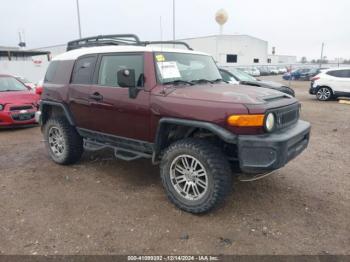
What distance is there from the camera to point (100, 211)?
3.71 meters

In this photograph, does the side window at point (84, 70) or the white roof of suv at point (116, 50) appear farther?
the side window at point (84, 70)

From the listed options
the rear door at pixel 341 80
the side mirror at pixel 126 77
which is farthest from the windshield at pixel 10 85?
the rear door at pixel 341 80

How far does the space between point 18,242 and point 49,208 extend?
2.36 ft

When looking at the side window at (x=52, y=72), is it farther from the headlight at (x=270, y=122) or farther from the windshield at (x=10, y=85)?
the windshield at (x=10, y=85)

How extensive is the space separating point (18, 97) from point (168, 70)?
5.92 m

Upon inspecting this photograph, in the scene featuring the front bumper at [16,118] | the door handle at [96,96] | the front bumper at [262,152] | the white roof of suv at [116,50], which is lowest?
the front bumper at [16,118]

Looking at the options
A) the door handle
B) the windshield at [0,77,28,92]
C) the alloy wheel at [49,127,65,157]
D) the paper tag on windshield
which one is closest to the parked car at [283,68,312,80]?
the windshield at [0,77,28,92]

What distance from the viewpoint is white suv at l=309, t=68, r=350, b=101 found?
14023mm

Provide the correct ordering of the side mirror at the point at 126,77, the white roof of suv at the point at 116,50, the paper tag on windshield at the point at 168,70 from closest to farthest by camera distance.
A: 1. the side mirror at the point at 126,77
2. the paper tag on windshield at the point at 168,70
3. the white roof of suv at the point at 116,50

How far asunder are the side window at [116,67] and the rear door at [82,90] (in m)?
0.21

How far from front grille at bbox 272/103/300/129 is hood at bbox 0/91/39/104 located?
22.9ft

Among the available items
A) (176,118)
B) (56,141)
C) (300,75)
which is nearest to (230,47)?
(300,75)

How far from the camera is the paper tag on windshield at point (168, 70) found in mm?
3938

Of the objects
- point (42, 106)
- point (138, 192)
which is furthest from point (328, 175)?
point (42, 106)
